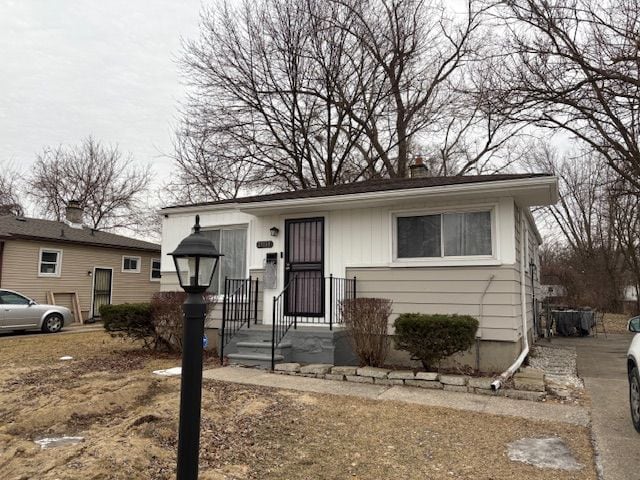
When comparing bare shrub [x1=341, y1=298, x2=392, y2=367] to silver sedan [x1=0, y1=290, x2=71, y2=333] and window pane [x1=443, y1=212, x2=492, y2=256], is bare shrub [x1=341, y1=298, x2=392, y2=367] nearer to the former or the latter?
window pane [x1=443, y1=212, x2=492, y2=256]

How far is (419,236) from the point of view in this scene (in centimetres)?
757

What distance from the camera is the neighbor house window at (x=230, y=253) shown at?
9.26 m

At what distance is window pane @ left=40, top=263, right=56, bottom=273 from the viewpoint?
1529 cm

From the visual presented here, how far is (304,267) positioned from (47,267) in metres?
11.4

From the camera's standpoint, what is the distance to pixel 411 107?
17.7 meters

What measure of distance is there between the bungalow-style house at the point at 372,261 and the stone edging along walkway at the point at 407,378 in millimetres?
508

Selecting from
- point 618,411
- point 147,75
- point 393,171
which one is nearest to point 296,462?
point 618,411

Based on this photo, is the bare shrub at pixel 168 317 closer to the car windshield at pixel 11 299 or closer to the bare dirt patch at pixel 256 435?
the bare dirt patch at pixel 256 435

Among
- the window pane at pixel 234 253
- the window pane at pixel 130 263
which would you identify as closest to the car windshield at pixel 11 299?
the window pane at pixel 130 263

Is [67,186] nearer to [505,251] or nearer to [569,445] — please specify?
[505,251]

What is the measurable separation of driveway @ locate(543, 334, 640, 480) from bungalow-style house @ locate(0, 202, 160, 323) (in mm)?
15314

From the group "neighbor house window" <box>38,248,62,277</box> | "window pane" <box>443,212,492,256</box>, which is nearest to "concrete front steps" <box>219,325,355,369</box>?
"window pane" <box>443,212,492,256</box>

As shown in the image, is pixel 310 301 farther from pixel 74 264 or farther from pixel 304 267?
pixel 74 264

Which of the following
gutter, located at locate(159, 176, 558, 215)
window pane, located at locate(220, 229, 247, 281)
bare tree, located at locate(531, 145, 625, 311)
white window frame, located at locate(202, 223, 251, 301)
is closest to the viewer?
gutter, located at locate(159, 176, 558, 215)
